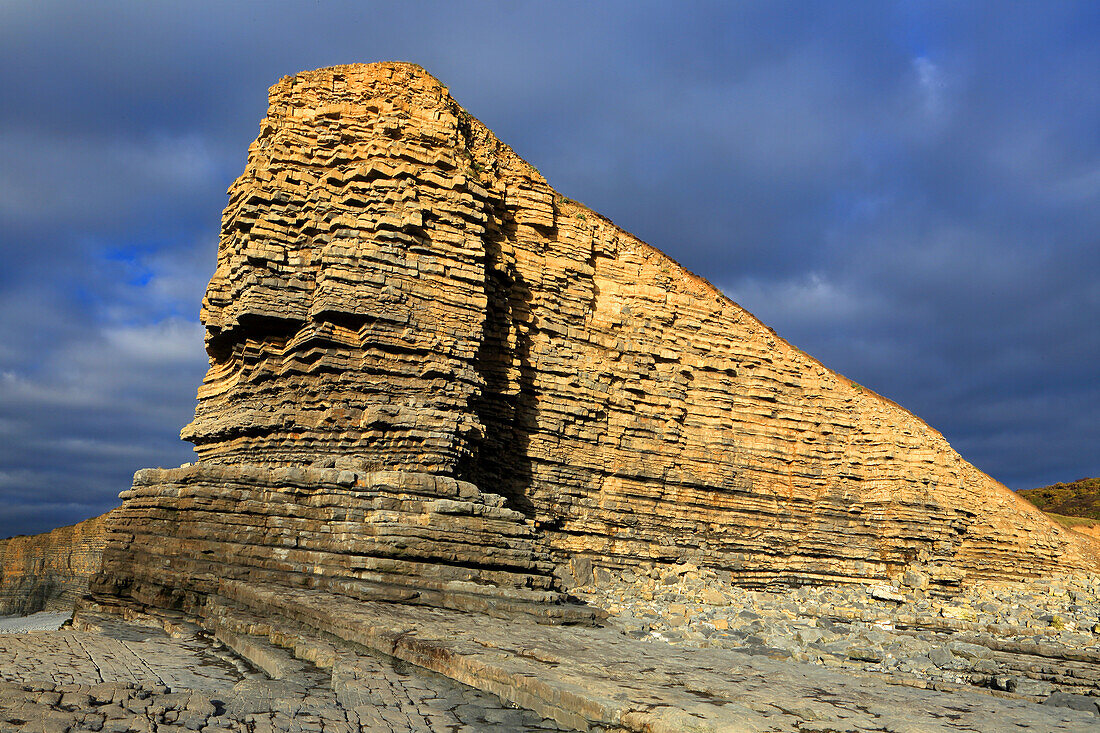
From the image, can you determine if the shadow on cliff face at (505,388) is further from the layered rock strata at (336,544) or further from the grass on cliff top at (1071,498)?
the grass on cliff top at (1071,498)

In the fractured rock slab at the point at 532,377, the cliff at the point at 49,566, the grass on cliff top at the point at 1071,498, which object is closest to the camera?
the fractured rock slab at the point at 532,377

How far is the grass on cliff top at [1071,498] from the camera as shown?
55803mm

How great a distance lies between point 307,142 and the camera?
57.5ft

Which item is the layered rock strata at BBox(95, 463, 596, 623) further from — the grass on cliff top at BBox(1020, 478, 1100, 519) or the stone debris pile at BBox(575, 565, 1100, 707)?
the grass on cliff top at BBox(1020, 478, 1100, 519)

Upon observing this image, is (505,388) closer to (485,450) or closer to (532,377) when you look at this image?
(532,377)

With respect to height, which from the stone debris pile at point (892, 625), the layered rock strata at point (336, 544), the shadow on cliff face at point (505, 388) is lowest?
the stone debris pile at point (892, 625)

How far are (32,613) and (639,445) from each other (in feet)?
141

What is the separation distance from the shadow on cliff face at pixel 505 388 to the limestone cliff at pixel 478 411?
7 centimetres

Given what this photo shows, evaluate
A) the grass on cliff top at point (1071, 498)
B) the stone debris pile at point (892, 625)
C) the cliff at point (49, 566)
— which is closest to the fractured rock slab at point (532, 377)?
the stone debris pile at point (892, 625)

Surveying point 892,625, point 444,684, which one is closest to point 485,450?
point 892,625

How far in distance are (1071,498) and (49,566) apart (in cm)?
7543

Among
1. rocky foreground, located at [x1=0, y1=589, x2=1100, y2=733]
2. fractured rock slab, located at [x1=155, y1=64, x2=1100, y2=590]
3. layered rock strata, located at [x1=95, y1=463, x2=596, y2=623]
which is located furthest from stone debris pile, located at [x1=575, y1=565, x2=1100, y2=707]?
layered rock strata, located at [x1=95, y1=463, x2=596, y2=623]

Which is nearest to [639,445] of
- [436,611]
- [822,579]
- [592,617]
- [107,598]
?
[822,579]

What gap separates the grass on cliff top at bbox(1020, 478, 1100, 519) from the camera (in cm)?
5580
